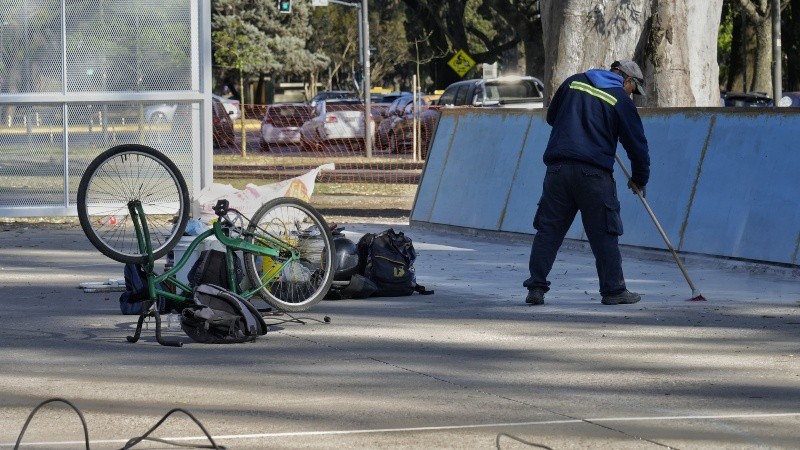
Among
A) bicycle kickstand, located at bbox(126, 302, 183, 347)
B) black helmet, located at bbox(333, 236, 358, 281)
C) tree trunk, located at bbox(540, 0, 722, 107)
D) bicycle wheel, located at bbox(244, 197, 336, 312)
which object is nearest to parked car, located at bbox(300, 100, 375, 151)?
tree trunk, located at bbox(540, 0, 722, 107)

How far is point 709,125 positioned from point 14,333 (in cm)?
648

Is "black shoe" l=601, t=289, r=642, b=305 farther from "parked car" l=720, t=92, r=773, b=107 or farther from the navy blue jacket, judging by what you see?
"parked car" l=720, t=92, r=773, b=107

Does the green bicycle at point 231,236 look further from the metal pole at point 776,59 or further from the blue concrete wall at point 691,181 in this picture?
the metal pole at point 776,59

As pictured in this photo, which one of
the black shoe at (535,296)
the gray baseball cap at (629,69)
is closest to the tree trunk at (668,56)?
the gray baseball cap at (629,69)

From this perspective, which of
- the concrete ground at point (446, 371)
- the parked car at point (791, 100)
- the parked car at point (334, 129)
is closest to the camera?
the concrete ground at point (446, 371)

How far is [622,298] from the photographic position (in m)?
10.1

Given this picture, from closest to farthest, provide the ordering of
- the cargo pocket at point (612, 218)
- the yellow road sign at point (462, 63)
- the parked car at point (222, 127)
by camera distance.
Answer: the cargo pocket at point (612, 218), the parked car at point (222, 127), the yellow road sign at point (462, 63)

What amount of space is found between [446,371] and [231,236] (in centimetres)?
240

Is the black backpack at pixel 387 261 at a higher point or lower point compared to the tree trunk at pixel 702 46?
lower

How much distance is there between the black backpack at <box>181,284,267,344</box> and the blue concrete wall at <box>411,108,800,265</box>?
4830mm

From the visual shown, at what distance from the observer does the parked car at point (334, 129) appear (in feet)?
119

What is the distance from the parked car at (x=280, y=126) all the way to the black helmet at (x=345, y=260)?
1038 inches

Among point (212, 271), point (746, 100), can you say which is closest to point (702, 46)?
point (212, 271)

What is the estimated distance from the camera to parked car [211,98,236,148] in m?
37.6
